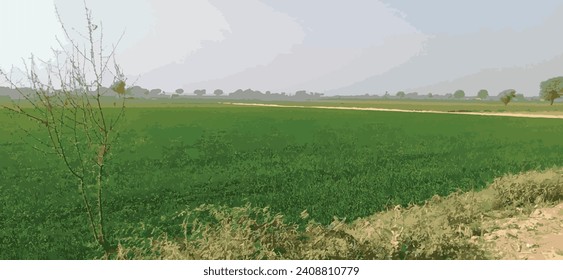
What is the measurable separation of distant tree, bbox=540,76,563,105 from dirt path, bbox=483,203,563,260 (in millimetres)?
163477

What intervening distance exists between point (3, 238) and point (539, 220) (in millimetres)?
12063

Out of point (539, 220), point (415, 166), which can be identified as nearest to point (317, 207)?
point (539, 220)

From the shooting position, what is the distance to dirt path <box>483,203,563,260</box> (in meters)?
7.38

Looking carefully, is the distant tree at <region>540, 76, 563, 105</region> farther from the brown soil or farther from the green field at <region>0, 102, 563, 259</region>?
the brown soil

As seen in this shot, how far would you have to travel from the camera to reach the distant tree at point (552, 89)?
148 meters

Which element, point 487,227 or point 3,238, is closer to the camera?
point 487,227

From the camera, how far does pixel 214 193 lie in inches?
591

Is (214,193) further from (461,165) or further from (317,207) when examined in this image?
(461,165)

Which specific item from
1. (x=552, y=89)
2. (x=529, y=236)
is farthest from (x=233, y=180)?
(x=552, y=89)

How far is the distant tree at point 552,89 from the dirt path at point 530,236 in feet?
536

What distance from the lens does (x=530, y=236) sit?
8.37 metres

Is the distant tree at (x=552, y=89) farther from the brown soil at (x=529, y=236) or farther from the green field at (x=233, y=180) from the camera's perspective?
the brown soil at (x=529, y=236)

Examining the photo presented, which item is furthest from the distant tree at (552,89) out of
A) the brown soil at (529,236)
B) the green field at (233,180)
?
the brown soil at (529,236)

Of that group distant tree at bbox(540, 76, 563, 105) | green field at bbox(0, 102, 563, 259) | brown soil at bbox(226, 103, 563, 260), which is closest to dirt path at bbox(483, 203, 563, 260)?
brown soil at bbox(226, 103, 563, 260)
